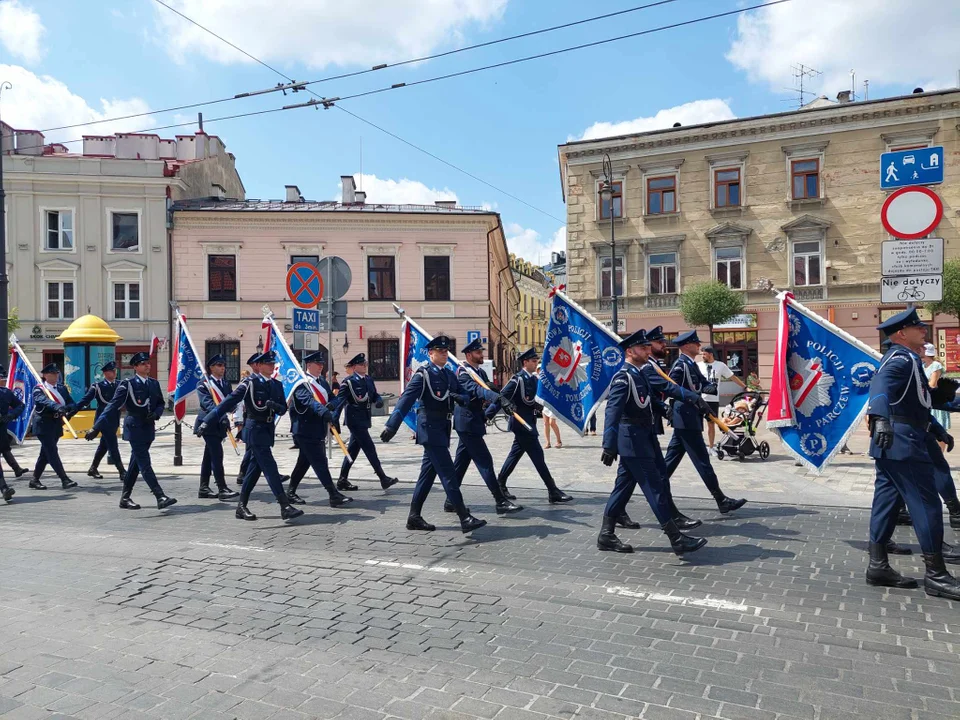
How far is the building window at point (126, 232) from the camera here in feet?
115

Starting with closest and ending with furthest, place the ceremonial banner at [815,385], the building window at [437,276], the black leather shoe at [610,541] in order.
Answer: the black leather shoe at [610,541] < the ceremonial banner at [815,385] < the building window at [437,276]

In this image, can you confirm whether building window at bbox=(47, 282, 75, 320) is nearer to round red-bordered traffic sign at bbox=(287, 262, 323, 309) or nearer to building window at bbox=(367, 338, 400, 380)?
building window at bbox=(367, 338, 400, 380)

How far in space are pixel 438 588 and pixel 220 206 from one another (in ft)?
111

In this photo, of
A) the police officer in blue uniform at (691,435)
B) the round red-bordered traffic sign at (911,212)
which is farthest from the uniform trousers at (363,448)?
the round red-bordered traffic sign at (911,212)

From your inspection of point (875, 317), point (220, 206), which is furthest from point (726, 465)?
point (220, 206)

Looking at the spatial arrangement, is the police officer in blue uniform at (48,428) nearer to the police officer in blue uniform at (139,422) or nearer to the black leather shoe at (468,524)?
the police officer in blue uniform at (139,422)

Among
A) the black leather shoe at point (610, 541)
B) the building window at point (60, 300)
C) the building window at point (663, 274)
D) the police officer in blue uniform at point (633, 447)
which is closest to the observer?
the police officer in blue uniform at point (633, 447)

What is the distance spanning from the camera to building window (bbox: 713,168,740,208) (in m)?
31.4

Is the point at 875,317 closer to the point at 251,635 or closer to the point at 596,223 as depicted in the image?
the point at 596,223

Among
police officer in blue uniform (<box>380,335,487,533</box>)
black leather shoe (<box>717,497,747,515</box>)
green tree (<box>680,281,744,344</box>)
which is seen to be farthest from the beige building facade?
police officer in blue uniform (<box>380,335,487,533</box>)

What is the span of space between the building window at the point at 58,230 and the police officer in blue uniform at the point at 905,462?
36665 mm

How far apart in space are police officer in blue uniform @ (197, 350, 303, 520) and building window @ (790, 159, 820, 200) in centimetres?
2731

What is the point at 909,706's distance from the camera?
363cm

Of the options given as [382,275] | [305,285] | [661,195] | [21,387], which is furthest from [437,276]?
[305,285]
